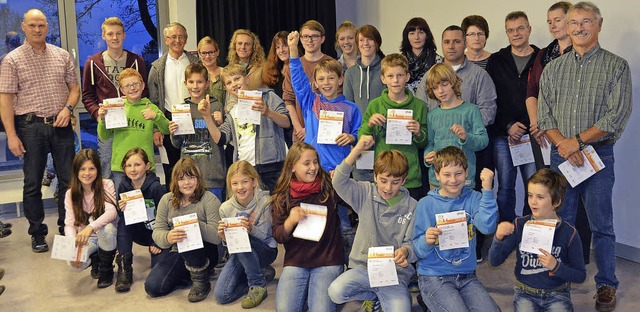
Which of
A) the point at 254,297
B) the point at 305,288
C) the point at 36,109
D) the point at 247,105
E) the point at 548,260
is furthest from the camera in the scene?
the point at 36,109

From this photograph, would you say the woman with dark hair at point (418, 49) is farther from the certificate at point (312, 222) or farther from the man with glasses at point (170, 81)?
the man with glasses at point (170, 81)

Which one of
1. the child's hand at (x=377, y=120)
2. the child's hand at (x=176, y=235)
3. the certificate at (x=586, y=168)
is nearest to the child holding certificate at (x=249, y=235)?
the child's hand at (x=176, y=235)

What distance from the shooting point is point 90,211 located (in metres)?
4.67

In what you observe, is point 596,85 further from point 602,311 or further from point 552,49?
point 602,311

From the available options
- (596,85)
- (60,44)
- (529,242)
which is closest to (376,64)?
(596,85)

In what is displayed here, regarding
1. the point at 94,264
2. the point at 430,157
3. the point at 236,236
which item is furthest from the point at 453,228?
the point at 94,264

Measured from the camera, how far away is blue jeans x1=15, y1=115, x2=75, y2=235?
532 centimetres

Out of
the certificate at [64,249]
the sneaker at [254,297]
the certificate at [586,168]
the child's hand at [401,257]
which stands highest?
the certificate at [586,168]

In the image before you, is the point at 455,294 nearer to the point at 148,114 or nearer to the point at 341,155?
the point at 341,155

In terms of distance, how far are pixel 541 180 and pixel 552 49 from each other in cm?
136

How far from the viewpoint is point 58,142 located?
5395mm

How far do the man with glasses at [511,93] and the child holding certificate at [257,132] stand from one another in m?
1.41

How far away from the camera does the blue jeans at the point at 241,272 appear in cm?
427

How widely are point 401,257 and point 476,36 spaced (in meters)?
1.93
